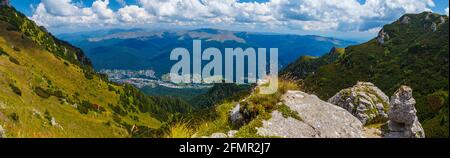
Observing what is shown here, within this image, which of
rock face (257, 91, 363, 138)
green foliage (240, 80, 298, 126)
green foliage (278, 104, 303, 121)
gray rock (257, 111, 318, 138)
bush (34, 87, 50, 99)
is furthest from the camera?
bush (34, 87, 50, 99)

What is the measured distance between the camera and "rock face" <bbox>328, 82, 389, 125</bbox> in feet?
110

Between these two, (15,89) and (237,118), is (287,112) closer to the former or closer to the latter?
(237,118)

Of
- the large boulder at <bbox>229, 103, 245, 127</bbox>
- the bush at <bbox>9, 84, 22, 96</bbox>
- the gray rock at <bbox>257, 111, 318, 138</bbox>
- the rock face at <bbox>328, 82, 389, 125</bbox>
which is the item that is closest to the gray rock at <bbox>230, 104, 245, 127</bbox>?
the large boulder at <bbox>229, 103, 245, 127</bbox>

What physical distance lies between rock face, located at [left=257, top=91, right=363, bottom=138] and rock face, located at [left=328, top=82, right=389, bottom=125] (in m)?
11.8

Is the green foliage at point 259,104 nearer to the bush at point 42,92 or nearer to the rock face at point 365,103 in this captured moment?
the rock face at point 365,103

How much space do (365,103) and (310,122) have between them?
18.9 meters

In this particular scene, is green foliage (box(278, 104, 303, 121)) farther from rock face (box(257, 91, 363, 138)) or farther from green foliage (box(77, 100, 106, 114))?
green foliage (box(77, 100, 106, 114))

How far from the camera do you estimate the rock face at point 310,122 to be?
17.1 meters

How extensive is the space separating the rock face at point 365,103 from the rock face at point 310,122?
11818 millimetres

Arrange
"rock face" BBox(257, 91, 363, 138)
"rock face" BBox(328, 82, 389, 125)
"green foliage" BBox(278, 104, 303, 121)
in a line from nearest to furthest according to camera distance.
→ 1. "rock face" BBox(257, 91, 363, 138)
2. "green foliage" BBox(278, 104, 303, 121)
3. "rock face" BBox(328, 82, 389, 125)

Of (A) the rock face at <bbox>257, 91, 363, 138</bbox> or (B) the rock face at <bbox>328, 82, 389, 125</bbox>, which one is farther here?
(B) the rock face at <bbox>328, 82, 389, 125</bbox>

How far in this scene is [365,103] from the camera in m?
36.1

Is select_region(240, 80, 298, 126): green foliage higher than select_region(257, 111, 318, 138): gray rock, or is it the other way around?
select_region(240, 80, 298, 126): green foliage
